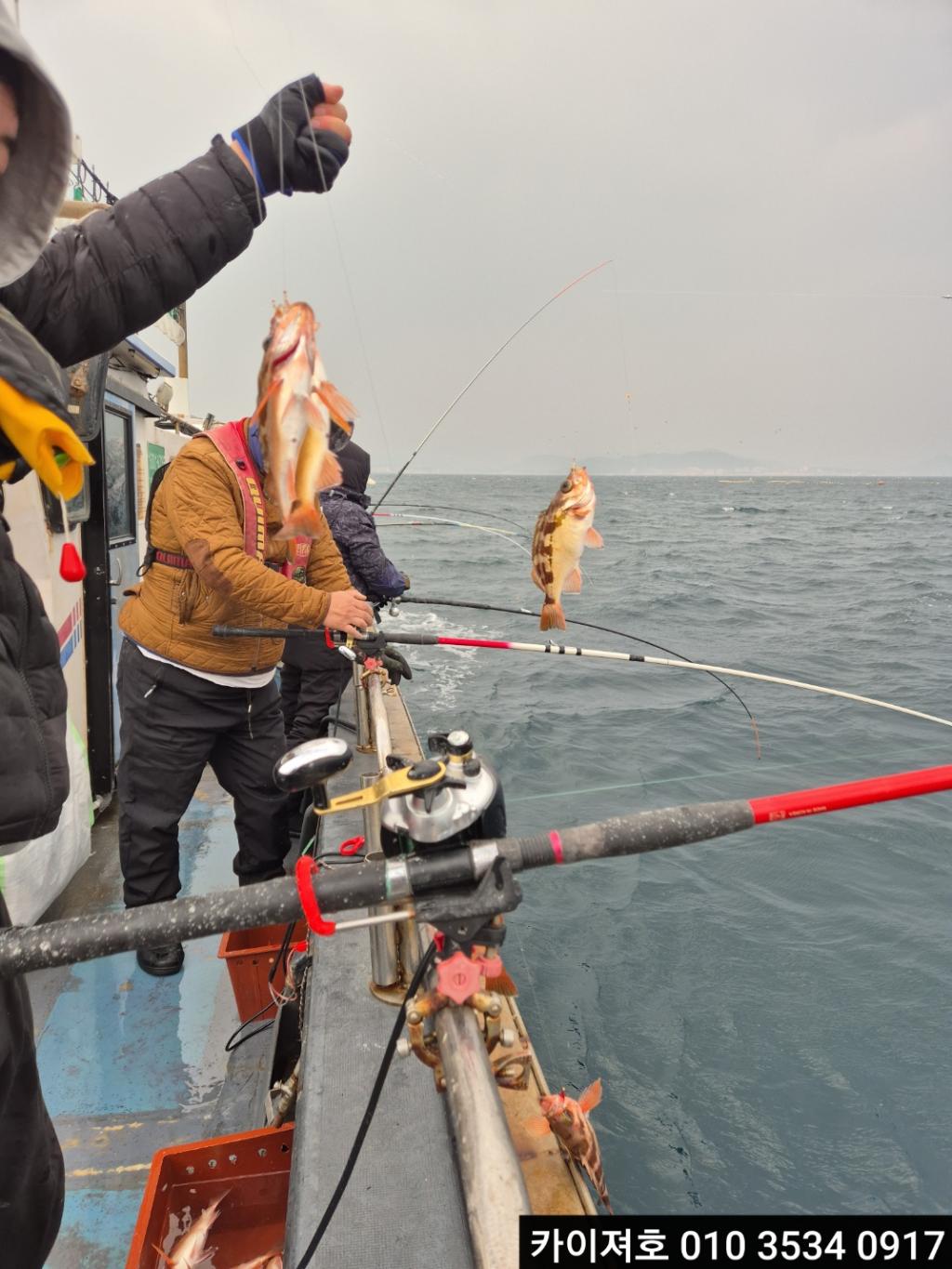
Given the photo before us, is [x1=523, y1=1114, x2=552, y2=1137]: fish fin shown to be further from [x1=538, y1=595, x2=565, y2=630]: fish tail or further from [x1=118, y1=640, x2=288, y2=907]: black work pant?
[x1=538, y1=595, x2=565, y2=630]: fish tail

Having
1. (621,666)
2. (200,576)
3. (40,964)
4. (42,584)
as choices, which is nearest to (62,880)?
(42,584)

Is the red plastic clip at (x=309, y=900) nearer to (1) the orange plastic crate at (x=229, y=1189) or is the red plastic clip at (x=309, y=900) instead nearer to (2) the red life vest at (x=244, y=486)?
(1) the orange plastic crate at (x=229, y=1189)

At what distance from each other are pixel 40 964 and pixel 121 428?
4.59m

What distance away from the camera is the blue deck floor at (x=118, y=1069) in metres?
2.27

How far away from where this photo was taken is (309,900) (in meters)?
1.17

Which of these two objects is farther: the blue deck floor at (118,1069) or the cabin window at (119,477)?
the cabin window at (119,477)

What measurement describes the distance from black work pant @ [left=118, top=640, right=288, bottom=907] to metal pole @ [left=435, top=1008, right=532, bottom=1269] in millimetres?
2041

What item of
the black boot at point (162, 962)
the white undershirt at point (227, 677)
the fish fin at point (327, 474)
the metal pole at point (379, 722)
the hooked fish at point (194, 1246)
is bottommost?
the black boot at point (162, 962)

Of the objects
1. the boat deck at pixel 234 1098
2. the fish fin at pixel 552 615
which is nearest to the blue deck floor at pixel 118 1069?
the boat deck at pixel 234 1098

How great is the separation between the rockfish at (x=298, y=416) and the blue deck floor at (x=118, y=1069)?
2.15 metres

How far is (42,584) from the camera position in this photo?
11.5 feet

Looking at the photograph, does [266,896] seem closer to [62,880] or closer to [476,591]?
[62,880]

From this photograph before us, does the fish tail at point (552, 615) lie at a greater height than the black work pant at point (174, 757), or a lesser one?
greater

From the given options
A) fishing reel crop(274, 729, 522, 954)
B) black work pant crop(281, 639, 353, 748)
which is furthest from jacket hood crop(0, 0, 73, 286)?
black work pant crop(281, 639, 353, 748)
